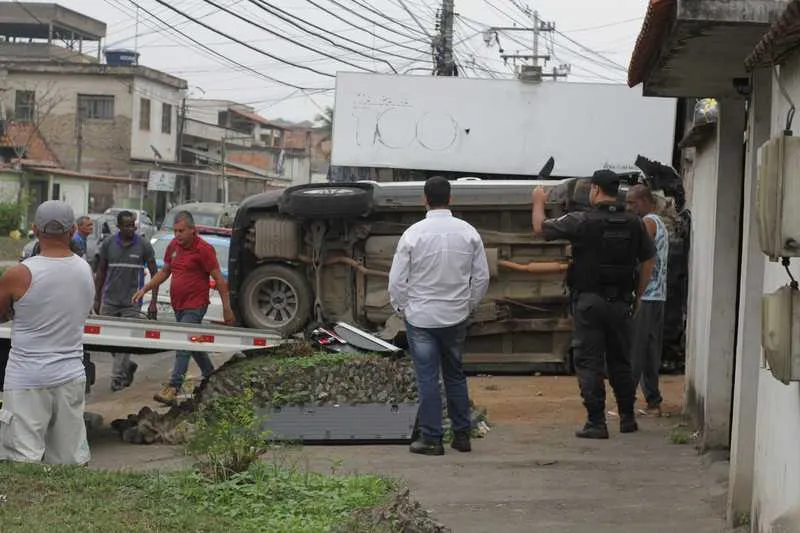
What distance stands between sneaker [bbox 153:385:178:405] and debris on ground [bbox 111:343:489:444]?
2.81 ft

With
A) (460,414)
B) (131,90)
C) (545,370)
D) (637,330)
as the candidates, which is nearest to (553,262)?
(545,370)

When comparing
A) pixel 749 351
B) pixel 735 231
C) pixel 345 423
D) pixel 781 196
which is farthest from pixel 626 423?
pixel 781 196

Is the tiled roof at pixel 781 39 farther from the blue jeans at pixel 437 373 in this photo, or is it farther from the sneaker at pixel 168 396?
the sneaker at pixel 168 396

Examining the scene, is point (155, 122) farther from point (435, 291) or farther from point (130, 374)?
point (435, 291)

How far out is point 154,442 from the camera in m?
9.98

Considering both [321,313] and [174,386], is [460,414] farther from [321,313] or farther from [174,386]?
[321,313]

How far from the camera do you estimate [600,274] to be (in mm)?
9227

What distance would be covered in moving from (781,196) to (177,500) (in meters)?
3.12

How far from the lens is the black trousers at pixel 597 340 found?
30.4 feet

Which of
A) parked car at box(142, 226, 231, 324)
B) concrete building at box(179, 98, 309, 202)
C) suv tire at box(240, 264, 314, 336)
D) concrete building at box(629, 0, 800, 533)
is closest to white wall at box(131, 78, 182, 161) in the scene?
concrete building at box(179, 98, 309, 202)

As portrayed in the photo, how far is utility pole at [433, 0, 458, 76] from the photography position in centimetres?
3544

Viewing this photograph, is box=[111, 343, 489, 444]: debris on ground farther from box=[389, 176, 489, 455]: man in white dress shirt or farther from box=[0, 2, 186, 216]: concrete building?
box=[0, 2, 186, 216]: concrete building

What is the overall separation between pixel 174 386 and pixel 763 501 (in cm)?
723

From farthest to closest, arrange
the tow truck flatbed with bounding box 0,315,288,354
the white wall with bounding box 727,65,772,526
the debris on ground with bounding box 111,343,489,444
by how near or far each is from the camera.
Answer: the debris on ground with bounding box 111,343,489,444 < the tow truck flatbed with bounding box 0,315,288,354 < the white wall with bounding box 727,65,772,526
